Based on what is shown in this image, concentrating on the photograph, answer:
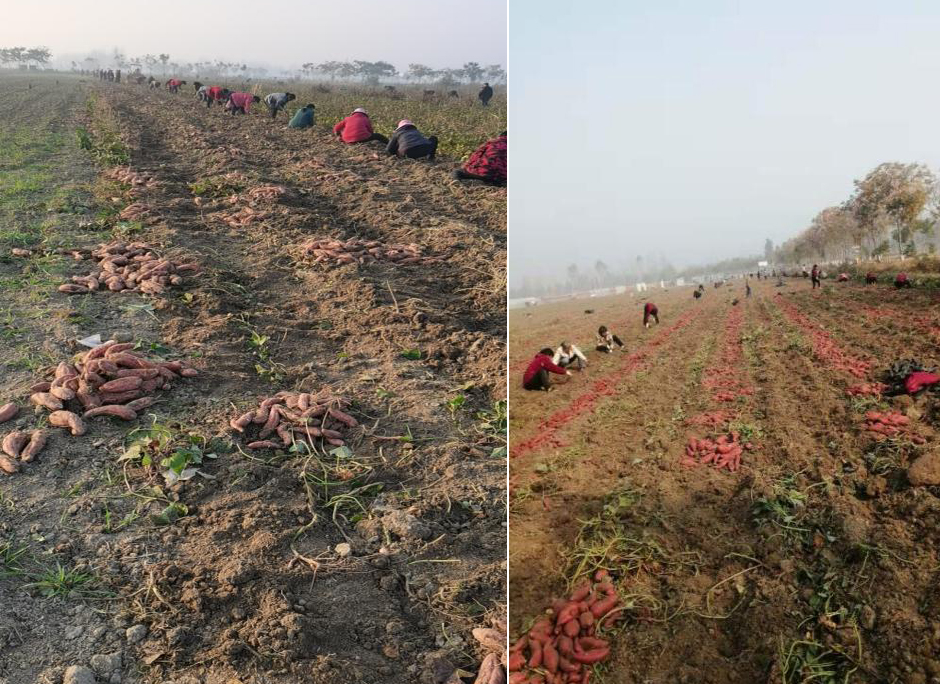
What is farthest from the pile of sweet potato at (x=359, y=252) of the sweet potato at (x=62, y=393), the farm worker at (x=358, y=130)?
the farm worker at (x=358, y=130)

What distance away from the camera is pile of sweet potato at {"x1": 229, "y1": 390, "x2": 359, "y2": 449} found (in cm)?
328

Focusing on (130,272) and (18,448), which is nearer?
(18,448)

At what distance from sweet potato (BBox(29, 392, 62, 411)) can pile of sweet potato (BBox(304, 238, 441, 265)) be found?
2787 mm

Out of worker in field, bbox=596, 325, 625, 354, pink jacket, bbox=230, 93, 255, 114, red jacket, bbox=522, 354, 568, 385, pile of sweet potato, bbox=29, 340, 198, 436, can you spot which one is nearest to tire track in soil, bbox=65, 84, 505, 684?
pile of sweet potato, bbox=29, 340, 198, 436

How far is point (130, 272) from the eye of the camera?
5617mm

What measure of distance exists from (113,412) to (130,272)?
2609 millimetres

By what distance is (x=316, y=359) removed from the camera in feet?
14.1

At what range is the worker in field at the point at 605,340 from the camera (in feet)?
7.33

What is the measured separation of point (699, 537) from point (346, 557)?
4.36 ft

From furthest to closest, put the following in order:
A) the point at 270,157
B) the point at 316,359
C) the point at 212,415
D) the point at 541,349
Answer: the point at 270,157
the point at 316,359
the point at 212,415
the point at 541,349

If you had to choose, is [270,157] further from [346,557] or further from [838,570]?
[838,570]

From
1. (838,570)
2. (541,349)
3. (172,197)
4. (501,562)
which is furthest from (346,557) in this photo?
(172,197)

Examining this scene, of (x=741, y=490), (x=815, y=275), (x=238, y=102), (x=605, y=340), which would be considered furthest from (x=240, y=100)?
(x=741, y=490)

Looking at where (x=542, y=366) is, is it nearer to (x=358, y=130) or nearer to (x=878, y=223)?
(x=878, y=223)
